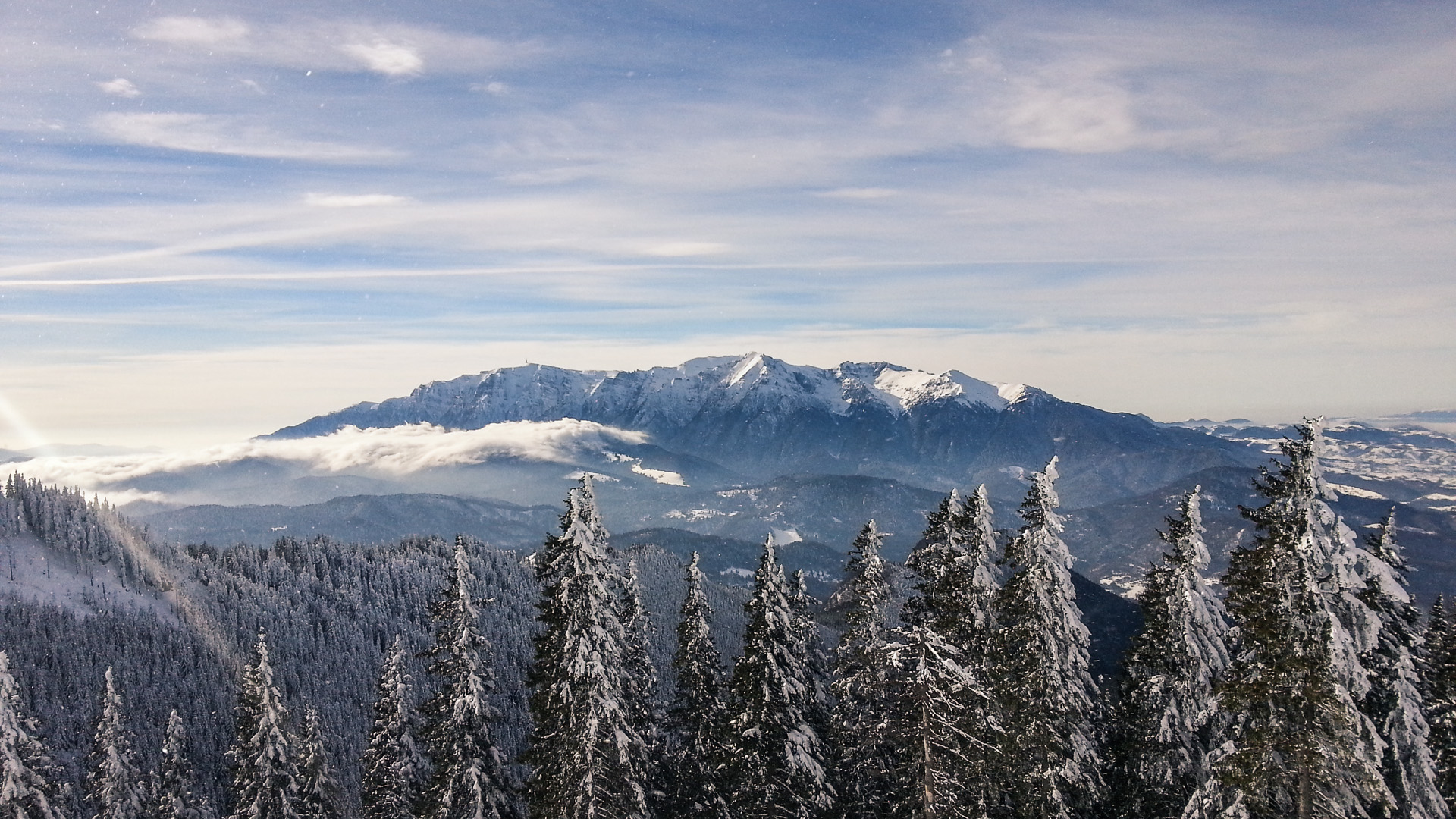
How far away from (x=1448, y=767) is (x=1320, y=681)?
16.6 meters

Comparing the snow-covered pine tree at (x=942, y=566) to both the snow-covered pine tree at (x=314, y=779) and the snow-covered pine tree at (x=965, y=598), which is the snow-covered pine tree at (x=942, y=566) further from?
the snow-covered pine tree at (x=314, y=779)

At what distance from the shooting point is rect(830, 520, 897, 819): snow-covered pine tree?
26.4 meters

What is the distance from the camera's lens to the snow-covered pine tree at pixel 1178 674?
2538 centimetres

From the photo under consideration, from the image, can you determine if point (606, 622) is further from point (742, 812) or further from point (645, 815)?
point (742, 812)

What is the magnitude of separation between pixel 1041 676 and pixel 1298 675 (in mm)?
7440

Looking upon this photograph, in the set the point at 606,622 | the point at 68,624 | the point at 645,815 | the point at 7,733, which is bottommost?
the point at 68,624

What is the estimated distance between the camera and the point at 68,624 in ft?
607

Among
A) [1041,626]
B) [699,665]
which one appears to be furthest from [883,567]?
[699,665]

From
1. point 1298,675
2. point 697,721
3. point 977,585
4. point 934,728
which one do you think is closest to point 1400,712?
point 1298,675

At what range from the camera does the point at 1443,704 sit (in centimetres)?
2931

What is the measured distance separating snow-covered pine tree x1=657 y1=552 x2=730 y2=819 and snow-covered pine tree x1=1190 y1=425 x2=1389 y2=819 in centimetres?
1916

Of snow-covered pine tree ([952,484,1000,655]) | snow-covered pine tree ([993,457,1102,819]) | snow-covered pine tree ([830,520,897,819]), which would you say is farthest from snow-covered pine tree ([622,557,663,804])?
snow-covered pine tree ([993,457,1102,819])

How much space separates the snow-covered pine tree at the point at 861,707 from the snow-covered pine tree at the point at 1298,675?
9715mm

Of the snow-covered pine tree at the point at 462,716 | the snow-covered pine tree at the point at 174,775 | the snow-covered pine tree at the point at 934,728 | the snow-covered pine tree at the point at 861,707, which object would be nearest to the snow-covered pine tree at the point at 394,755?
the snow-covered pine tree at the point at 462,716
